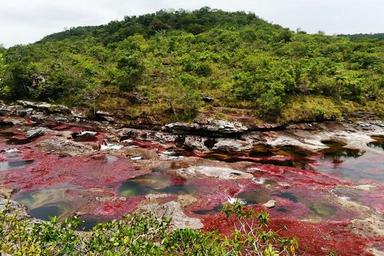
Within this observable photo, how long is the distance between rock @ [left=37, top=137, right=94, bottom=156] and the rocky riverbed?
13 centimetres

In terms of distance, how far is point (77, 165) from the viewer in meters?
43.6

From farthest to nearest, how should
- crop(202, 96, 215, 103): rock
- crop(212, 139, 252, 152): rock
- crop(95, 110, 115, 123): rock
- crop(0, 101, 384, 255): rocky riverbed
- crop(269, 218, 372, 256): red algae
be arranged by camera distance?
1. crop(202, 96, 215, 103): rock
2. crop(95, 110, 115, 123): rock
3. crop(212, 139, 252, 152): rock
4. crop(0, 101, 384, 255): rocky riverbed
5. crop(269, 218, 372, 256): red algae

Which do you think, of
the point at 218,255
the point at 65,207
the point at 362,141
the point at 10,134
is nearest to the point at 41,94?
the point at 10,134

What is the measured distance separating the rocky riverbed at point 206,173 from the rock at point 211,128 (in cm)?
15

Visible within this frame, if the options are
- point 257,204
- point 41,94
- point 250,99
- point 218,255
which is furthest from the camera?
point 41,94

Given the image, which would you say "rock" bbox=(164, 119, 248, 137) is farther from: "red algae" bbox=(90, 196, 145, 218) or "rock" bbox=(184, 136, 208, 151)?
"red algae" bbox=(90, 196, 145, 218)

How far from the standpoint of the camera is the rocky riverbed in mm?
31078

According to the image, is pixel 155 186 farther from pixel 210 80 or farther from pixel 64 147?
pixel 210 80

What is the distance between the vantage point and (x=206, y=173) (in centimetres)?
4138

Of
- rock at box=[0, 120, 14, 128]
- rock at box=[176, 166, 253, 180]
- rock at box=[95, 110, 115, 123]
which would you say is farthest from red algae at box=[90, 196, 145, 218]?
rock at box=[0, 120, 14, 128]

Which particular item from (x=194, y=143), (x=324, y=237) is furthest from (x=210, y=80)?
(x=324, y=237)

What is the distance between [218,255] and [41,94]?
68.4m

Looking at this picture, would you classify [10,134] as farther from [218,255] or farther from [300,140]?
[218,255]

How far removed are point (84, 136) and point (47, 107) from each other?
16.7 metres
